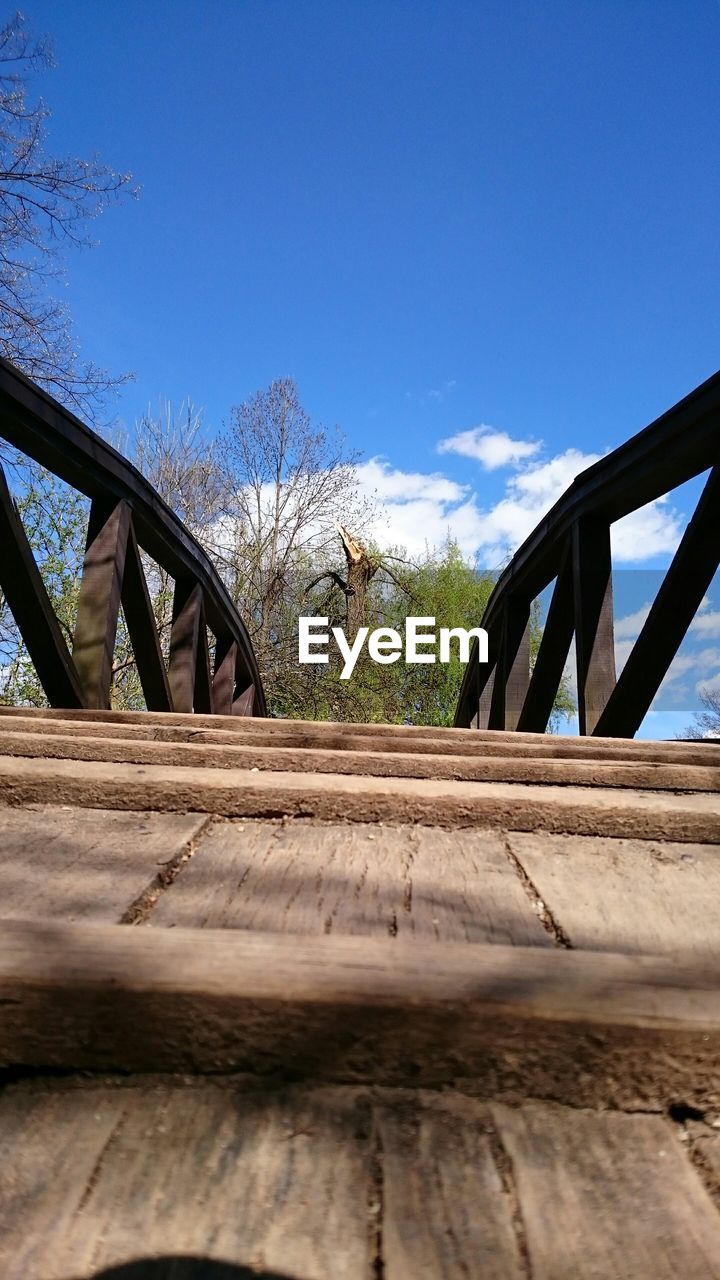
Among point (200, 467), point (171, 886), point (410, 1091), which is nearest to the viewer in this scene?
point (410, 1091)

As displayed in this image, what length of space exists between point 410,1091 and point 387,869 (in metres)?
0.34

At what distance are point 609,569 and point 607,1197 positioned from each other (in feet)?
9.27

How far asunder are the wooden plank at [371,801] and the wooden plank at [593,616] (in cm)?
195

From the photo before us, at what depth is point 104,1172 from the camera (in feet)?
1.79

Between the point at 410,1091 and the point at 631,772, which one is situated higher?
the point at 631,772

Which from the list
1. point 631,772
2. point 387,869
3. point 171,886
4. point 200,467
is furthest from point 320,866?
point 200,467

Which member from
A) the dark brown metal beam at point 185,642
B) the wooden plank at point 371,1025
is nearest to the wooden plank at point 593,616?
the dark brown metal beam at point 185,642

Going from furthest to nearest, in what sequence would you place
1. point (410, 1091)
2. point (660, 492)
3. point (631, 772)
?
point (660, 492) → point (631, 772) → point (410, 1091)

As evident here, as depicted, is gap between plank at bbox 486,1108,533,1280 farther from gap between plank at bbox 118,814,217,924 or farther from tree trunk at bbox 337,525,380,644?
tree trunk at bbox 337,525,380,644

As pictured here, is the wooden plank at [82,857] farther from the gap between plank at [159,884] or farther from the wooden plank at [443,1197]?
the wooden plank at [443,1197]

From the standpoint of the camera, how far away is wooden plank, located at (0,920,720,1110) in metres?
0.60

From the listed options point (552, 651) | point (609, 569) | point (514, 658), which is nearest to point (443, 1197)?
point (609, 569)

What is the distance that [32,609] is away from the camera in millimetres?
2602

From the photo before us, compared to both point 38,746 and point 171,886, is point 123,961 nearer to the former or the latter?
point 171,886
